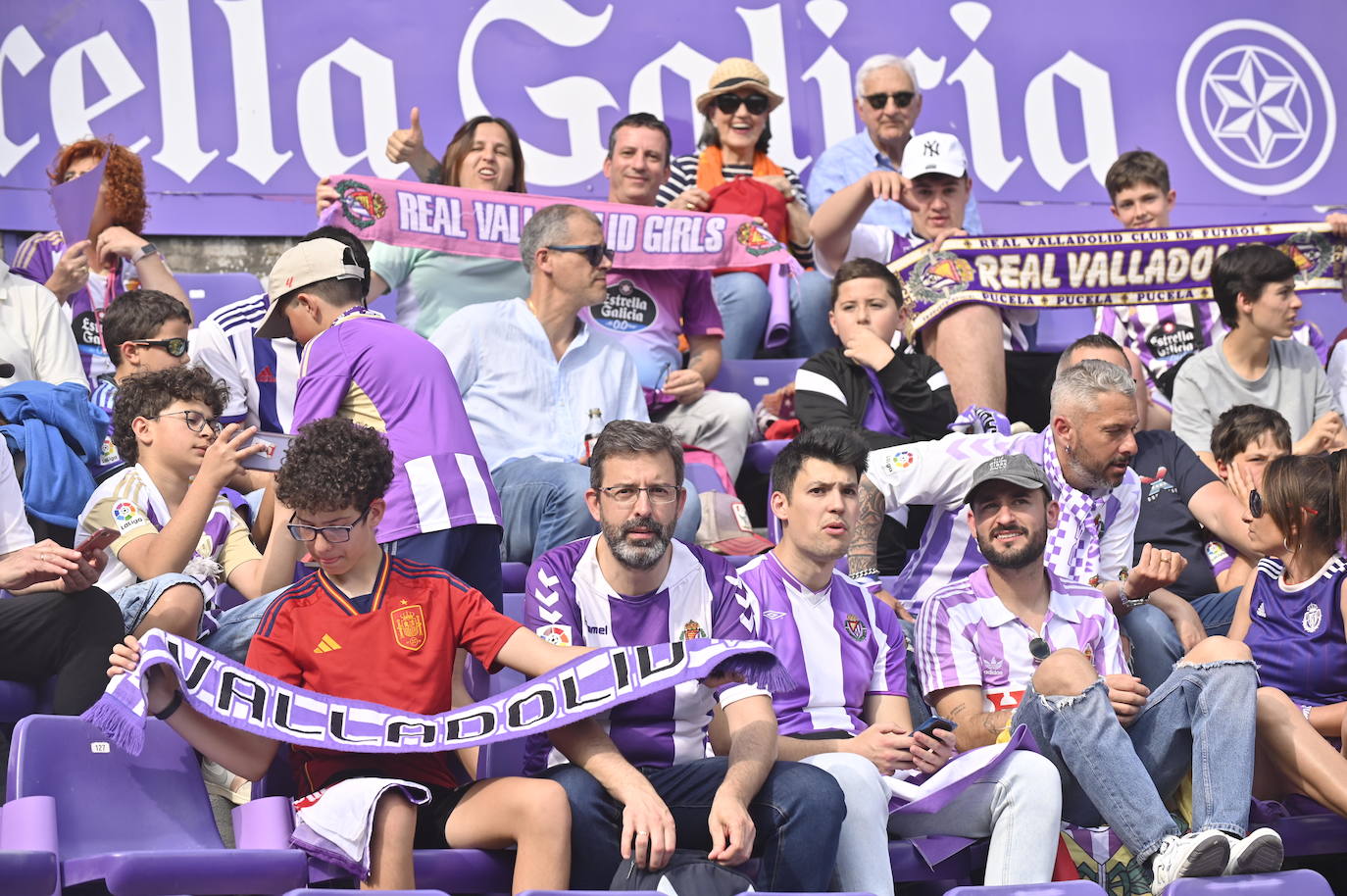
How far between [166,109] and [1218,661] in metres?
4.98

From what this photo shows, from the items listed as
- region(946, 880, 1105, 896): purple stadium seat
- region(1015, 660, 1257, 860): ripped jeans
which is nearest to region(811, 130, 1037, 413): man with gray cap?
region(1015, 660, 1257, 860): ripped jeans

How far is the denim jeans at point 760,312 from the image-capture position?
271 inches

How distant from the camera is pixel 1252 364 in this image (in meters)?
6.32

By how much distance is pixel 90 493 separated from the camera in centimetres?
475

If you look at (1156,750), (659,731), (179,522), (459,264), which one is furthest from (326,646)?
(459,264)

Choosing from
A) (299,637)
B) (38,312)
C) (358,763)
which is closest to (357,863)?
(358,763)

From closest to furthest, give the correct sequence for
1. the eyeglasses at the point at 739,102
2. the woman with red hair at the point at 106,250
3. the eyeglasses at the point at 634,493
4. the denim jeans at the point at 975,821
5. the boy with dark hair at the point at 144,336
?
the denim jeans at the point at 975,821 < the eyeglasses at the point at 634,493 < the boy with dark hair at the point at 144,336 < the woman with red hair at the point at 106,250 < the eyeglasses at the point at 739,102

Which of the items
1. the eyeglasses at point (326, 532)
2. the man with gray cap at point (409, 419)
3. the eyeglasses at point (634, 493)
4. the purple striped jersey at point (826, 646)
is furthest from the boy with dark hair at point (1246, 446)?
the eyeglasses at point (326, 532)

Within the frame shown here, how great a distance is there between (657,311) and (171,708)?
11.2ft

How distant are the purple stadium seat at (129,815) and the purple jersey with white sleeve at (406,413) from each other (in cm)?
88

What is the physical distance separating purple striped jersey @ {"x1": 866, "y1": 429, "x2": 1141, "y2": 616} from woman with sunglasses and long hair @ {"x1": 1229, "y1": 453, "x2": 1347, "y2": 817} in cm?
41

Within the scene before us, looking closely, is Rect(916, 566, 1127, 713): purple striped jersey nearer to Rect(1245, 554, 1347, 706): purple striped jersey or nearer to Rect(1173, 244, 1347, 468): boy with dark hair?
Rect(1245, 554, 1347, 706): purple striped jersey

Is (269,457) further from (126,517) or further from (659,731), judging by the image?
(659,731)

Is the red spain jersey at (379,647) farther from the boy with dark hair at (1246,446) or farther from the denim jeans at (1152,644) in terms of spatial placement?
the boy with dark hair at (1246,446)
